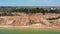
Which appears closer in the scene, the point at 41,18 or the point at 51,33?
the point at 51,33

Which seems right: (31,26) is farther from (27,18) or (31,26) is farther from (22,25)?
(27,18)

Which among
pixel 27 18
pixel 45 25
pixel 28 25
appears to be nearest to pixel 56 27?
pixel 45 25

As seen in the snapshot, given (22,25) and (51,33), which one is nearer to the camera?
(51,33)

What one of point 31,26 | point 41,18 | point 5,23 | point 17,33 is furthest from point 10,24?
point 17,33

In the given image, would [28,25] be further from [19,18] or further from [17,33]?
[17,33]

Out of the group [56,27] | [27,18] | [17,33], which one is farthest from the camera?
[27,18]

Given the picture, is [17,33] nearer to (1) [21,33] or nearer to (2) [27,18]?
(1) [21,33]

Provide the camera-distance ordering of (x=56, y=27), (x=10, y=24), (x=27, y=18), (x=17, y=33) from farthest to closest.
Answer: (x=27, y=18) → (x=10, y=24) → (x=56, y=27) → (x=17, y=33)

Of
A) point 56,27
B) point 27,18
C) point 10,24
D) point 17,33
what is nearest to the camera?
point 17,33
